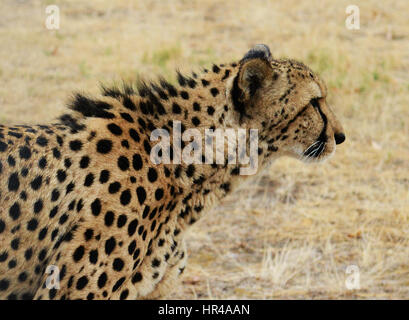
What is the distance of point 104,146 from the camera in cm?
337

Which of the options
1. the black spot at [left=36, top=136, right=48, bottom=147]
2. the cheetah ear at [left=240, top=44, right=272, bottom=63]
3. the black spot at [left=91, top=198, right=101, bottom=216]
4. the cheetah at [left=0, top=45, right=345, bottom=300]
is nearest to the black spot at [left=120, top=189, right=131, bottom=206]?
the cheetah at [left=0, top=45, right=345, bottom=300]

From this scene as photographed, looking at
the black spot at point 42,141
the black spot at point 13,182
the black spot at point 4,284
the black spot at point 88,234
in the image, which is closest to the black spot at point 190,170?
the black spot at point 88,234

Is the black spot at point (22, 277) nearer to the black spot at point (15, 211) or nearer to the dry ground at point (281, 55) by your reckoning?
the black spot at point (15, 211)

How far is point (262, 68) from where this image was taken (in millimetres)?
3484

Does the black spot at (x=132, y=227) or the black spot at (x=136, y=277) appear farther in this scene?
the black spot at (x=136, y=277)

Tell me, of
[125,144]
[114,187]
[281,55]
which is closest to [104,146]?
[125,144]

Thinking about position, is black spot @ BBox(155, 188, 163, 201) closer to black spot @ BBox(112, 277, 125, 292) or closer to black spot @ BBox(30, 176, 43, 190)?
black spot @ BBox(112, 277, 125, 292)

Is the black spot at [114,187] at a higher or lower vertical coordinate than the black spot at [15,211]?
higher

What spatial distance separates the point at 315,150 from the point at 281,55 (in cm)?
511

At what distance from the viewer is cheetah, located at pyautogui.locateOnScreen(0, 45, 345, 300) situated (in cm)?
321

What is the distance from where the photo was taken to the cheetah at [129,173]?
126 inches

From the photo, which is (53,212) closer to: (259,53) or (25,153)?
(25,153)
